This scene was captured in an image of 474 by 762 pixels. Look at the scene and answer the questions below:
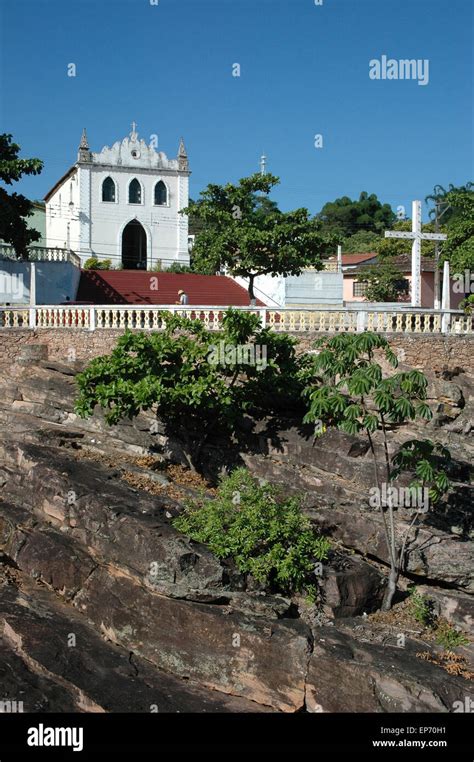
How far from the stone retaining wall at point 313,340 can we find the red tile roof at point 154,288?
8927 mm

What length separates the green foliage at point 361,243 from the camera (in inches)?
2379

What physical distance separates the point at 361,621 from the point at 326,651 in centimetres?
168

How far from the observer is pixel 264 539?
1317 cm

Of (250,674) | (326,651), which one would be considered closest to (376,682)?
(326,651)

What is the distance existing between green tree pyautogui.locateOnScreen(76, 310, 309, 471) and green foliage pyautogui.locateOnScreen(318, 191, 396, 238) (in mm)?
64033

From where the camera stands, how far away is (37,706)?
10.7 metres

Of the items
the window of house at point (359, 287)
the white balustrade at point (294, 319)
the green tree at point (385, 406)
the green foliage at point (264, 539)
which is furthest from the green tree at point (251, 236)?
the window of house at point (359, 287)

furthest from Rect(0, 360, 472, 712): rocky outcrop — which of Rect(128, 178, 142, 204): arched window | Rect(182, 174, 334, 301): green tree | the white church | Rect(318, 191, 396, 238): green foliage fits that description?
Rect(318, 191, 396, 238): green foliage

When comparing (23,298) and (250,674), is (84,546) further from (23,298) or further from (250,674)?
(23,298)

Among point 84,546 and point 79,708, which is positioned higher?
point 84,546

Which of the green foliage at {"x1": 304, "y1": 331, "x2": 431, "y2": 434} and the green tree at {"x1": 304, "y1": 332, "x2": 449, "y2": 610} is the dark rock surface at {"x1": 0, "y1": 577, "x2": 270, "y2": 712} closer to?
the green tree at {"x1": 304, "y1": 332, "x2": 449, "y2": 610}

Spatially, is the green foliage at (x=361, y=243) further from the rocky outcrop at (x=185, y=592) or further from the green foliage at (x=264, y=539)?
the green foliage at (x=264, y=539)

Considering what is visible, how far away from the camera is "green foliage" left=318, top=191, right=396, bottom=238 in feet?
266

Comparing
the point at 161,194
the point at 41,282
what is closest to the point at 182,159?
the point at 161,194
